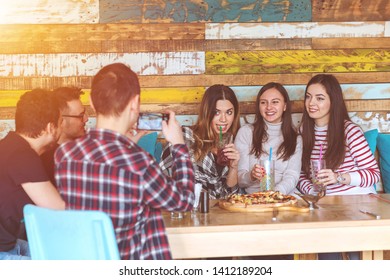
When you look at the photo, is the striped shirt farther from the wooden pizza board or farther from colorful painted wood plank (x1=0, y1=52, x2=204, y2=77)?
colorful painted wood plank (x1=0, y1=52, x2=204, y2=77)

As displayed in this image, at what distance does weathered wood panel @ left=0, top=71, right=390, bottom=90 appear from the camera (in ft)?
13.0

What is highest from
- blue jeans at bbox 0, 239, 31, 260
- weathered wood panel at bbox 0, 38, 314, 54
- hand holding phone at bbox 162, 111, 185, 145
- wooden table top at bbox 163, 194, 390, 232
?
weathered wood panel at bbox 0, 38, 314, 54

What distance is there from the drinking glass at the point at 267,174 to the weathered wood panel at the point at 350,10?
1.68m

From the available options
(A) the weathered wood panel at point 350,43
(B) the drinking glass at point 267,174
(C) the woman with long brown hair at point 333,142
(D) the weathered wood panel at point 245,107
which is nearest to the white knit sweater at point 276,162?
(C) the woman with long brown hair at point 333,142

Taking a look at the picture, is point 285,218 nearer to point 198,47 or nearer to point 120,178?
point 120,178

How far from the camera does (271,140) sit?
11.7ft

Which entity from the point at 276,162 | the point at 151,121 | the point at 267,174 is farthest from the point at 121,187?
the point at 276,162

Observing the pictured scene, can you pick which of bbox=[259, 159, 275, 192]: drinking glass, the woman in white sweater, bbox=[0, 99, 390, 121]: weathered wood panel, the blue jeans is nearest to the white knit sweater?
the woman in white sweater

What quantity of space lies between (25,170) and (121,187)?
0.70m

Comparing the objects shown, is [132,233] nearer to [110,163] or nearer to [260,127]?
[110,163]

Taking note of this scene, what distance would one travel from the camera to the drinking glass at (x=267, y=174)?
2.79 metres

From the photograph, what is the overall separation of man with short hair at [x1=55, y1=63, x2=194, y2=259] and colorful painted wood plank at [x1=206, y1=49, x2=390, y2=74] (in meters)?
2.22

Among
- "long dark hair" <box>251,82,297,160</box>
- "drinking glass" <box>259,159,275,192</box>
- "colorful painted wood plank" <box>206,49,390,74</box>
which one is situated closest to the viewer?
"drinking glass" <box>259,159,275,192</box>

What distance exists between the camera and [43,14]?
3.95 meters
